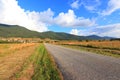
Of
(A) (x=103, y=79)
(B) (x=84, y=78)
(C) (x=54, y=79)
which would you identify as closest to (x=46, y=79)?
(C) (x=54, y=79)

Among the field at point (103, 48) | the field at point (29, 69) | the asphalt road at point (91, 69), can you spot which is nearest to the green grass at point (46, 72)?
the field at point (29, 69)

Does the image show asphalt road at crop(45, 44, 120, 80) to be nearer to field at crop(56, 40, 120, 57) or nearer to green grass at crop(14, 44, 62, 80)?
green grass at crop(14, 44, 62, 80)

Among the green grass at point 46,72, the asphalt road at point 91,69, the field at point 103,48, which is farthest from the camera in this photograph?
the field at point 103,48

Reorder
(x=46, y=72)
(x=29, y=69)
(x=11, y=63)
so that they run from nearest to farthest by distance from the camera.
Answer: (x=46, y=72) → (x=29, y=69) → (x=11, y=63)

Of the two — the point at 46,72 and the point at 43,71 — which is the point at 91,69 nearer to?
the point at 46,72

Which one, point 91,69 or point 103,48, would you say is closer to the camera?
point 91,69

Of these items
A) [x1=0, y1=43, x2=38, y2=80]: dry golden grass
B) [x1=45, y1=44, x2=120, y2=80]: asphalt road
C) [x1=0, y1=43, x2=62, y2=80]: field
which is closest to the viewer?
[x1=45, y1=44, x2=120, y2=80]: asphalt road

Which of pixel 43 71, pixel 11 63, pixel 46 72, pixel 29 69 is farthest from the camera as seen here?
pixel 11 63

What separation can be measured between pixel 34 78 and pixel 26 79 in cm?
46

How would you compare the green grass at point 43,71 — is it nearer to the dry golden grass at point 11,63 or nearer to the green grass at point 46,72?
the green grass at point 46,72

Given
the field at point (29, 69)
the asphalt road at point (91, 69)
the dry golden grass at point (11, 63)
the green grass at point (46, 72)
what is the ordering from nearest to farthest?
1. the asphalt road at point (91, 69)
2. the green grass at point (46, 72)
3. the field at point (29, 69)
4. the dry golden grass at point (11, 63)

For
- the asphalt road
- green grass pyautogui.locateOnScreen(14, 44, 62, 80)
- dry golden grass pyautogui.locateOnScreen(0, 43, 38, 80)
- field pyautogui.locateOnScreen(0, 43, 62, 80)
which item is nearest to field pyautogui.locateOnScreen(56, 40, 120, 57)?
the asphalt road

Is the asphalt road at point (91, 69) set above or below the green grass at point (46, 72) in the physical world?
above

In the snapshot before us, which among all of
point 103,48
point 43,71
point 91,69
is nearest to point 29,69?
point 43,71
